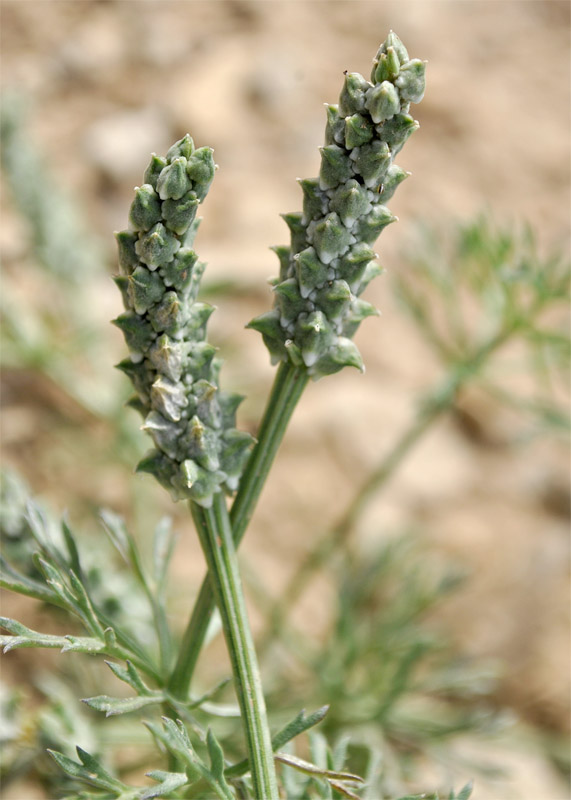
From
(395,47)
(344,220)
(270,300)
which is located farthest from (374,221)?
(270,300)

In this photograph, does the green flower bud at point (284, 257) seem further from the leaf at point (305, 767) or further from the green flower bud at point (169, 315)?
the leaf at point (305, 767)

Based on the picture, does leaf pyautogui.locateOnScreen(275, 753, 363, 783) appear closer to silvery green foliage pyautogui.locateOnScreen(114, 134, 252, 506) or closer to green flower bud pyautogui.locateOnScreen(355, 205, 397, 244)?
silvery green foliage pyautogui.locateOnScreen(114, 134, 252, 506)

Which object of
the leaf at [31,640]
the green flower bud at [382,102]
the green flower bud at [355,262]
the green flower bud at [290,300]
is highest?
the green flower bud at [382,102]

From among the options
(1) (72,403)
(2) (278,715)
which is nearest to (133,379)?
(2) (278,715)

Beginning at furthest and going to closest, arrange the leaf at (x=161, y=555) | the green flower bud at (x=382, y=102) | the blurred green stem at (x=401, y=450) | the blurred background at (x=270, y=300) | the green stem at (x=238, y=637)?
1. the blurred background at (x=270, y=300)
2. the blurred green stem at (x=401, y=450)
3. the leaf at (x=161, y=555)
4. the green stem at (x=238, y=637)
5. the green flower bud at (x=382, y=102)

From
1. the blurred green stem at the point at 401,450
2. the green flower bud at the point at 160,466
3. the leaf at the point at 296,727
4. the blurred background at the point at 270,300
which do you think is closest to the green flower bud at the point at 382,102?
the green flower bud at the point at 160,466

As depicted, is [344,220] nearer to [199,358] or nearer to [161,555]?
[199,358]

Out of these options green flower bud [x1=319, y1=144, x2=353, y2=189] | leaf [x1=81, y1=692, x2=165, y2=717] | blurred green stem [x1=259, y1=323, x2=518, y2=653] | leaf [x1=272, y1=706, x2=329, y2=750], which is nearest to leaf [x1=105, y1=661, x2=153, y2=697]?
leaf [x1=81, y1=692, x2=165, y2=717]
